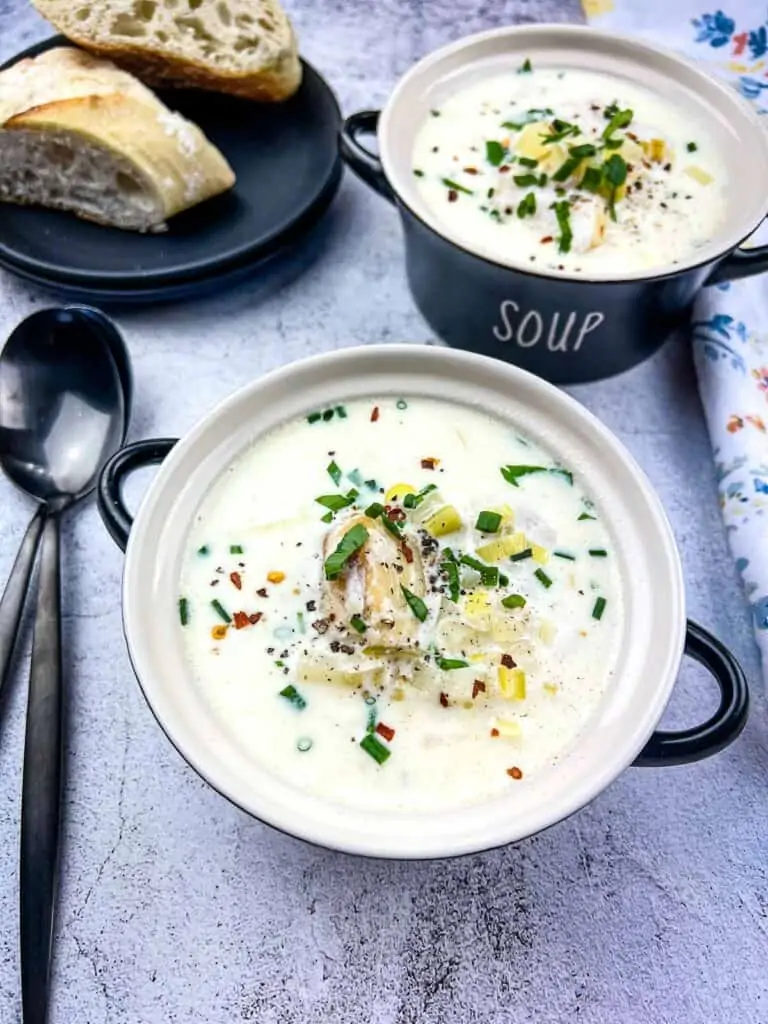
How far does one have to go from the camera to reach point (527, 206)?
1380mm

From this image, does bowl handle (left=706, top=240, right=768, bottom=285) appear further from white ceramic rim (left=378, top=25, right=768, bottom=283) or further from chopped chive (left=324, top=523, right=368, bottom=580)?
chopped chive (left=324, top=523, right=368, bottom=580)

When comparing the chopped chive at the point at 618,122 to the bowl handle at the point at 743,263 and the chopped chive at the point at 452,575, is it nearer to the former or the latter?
→ the bowl handle at the point at 743,263

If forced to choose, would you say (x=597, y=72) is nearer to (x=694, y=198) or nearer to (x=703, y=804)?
(x=694, y=198)

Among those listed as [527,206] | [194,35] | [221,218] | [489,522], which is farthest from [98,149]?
[489,522]

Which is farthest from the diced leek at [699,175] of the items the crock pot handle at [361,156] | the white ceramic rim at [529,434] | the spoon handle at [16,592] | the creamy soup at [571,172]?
the spoon handle at [16,592]

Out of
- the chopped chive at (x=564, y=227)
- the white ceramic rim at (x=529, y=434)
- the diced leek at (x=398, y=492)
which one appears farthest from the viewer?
the chopped chive at (x=564, y=227)

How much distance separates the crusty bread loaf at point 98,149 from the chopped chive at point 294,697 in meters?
0.84

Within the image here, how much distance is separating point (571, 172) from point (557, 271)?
27 centimetres

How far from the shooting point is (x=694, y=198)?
1.44 meters

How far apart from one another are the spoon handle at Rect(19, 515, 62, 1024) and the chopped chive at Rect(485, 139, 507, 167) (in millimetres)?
853

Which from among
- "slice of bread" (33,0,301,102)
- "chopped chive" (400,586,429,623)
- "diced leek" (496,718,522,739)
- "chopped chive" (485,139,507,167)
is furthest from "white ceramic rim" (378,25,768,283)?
"diced leek" (496,718,522,739)

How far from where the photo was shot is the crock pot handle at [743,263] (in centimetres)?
131

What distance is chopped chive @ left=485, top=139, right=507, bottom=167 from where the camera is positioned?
147cm

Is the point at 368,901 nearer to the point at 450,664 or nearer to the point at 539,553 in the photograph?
the point at 450,664
